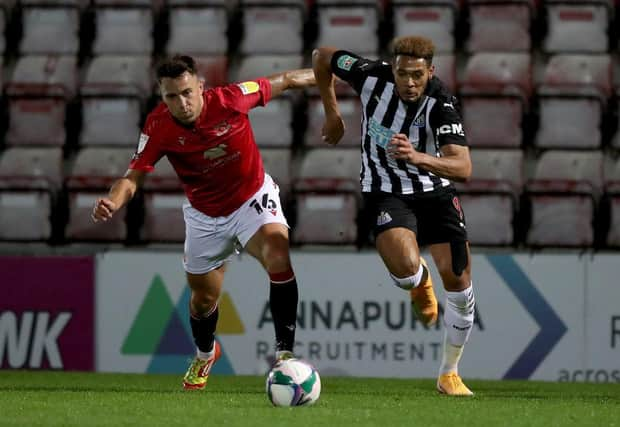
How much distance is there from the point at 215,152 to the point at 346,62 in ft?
3.01

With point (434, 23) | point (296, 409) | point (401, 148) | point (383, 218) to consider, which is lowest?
point (296, 409)

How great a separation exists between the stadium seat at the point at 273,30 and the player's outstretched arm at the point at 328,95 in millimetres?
3522

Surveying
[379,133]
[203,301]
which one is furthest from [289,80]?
[203,301]

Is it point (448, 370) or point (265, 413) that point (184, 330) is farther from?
point (265, 413)

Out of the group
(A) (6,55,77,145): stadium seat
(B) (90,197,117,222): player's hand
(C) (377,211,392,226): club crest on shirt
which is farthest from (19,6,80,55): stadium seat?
(B) (90,197,117,222): player's hand

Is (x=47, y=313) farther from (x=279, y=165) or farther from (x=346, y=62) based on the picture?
(x=346, y=62)

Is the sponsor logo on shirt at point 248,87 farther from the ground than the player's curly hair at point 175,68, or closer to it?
closer to it

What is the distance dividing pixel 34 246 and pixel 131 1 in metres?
2.51

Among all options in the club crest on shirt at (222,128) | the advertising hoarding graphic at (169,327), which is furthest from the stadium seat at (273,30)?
the club crest on shirt at (222,128)

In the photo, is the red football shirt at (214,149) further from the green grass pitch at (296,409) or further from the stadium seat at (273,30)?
the stadium seat at (273,30)

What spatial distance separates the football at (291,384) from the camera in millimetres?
5719

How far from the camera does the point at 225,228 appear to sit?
23.1 ft

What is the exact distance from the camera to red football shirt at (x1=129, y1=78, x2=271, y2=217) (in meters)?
6.88

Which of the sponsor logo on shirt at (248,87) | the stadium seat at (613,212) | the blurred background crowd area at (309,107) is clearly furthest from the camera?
the blurred background crowd area at (309,107)
